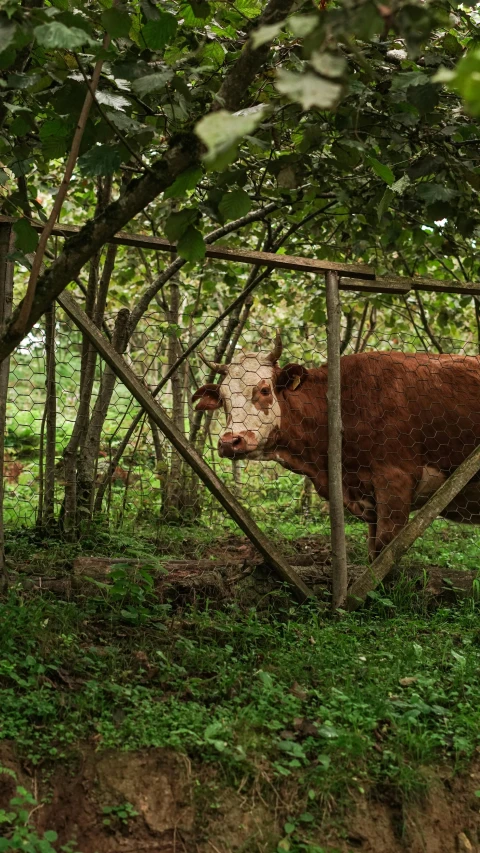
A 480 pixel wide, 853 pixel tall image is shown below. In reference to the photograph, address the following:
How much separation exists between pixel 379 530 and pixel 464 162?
2.45 metres

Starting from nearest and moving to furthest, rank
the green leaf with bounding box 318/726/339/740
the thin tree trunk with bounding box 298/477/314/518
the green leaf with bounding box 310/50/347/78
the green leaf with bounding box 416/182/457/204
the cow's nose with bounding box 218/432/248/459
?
the green leaf with bounding box 310/50/347/78 < the green leaf with bounding box 318/726/339/740 < the green leaf with bounding box 416/182/457/204 < the cow's nose with bounding box 218/432/248/459 < the thin tree trunk with bounding box 298/477/314/518

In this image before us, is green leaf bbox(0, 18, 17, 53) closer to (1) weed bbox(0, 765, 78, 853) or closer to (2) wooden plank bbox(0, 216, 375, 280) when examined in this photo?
(2) wooden plank bbox(0, 216, 375, 280)

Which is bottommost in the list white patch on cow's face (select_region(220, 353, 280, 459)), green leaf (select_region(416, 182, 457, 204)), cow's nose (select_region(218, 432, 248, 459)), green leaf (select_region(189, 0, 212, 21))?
cow's nose (select_region(218, 432, 248, 459))

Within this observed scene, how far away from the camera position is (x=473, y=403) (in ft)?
18.9

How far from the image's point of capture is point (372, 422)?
559 cm

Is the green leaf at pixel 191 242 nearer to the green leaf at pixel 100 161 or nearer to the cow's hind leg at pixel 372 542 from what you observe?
the green leaf at pixel 100 161

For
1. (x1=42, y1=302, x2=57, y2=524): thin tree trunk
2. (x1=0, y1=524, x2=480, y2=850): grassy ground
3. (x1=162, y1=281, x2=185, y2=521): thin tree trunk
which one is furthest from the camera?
(x1=162, y1=281, x2=185, y2=521): thin tree trunk

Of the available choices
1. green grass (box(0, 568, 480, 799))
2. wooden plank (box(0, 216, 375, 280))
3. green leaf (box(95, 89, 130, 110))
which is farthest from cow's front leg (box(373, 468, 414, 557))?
green leaf (box(95, 89, 130, 110))

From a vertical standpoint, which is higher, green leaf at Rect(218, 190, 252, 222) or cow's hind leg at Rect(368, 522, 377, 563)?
green leaf at Rect(218, 190, 252, 222)

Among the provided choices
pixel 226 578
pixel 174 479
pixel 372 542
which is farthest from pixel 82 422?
pixel 372 542

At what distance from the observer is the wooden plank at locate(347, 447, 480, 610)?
492 cm

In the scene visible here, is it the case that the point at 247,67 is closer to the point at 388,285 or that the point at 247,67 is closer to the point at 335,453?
the point at 388,285

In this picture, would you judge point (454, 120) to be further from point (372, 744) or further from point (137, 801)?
point (137, 801)

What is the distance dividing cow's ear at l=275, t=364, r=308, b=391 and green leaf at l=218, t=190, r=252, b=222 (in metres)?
2.30
